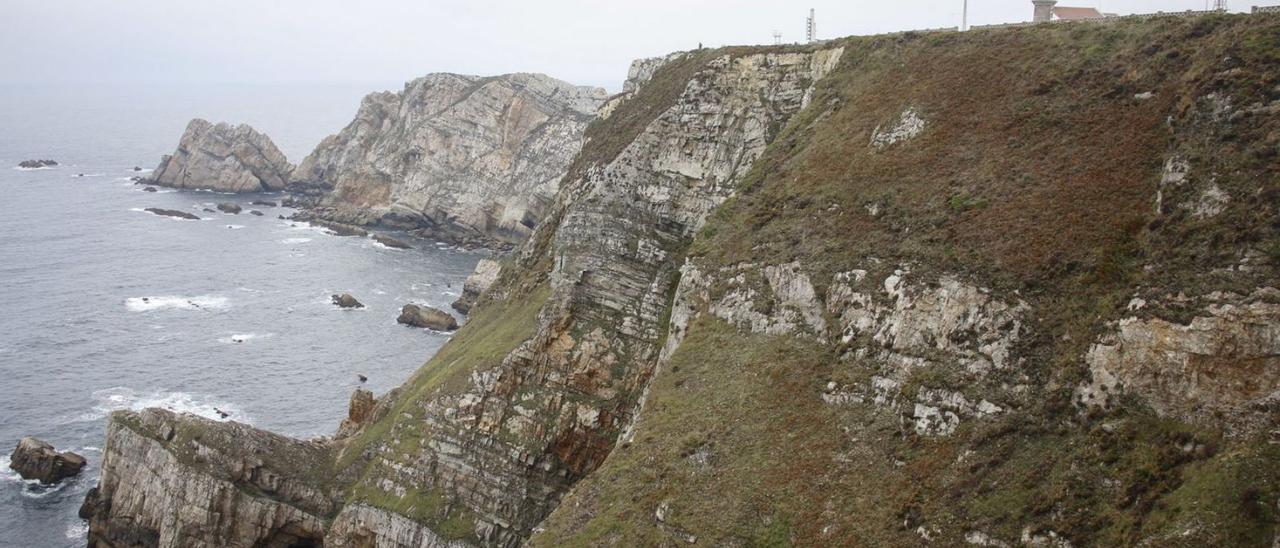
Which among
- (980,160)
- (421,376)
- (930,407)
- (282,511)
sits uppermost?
(980,160)

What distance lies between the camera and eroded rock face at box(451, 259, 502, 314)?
113 m

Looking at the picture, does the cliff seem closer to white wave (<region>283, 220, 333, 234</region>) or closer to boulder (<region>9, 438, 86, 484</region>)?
boulder (<region>9, 438, 86, 484</region>)

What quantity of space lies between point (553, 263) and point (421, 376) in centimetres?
1100

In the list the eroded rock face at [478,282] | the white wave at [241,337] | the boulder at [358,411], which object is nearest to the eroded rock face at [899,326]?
the boulder at [358,411]

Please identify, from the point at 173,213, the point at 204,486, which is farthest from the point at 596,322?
the point at 173,213

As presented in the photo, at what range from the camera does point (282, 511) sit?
182 ft

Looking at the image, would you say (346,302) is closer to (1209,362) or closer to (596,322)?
(596,322)

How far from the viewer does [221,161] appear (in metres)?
184

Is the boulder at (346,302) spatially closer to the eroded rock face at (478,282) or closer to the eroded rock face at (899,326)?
the eroded rock face at (478,282)

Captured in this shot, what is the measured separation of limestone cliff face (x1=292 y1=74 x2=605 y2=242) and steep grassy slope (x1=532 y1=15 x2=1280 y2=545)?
99871 millimetres

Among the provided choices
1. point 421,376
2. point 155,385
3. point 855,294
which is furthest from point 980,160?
point 155,385

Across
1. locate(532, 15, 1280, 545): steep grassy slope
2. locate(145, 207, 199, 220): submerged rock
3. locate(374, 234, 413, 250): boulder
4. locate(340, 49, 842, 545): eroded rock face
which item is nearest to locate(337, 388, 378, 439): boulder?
locate(340, 49, 842, 545): eroded rock face

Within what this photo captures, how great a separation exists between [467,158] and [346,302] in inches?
2129

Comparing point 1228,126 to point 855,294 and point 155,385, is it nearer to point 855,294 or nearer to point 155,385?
point 855,294
